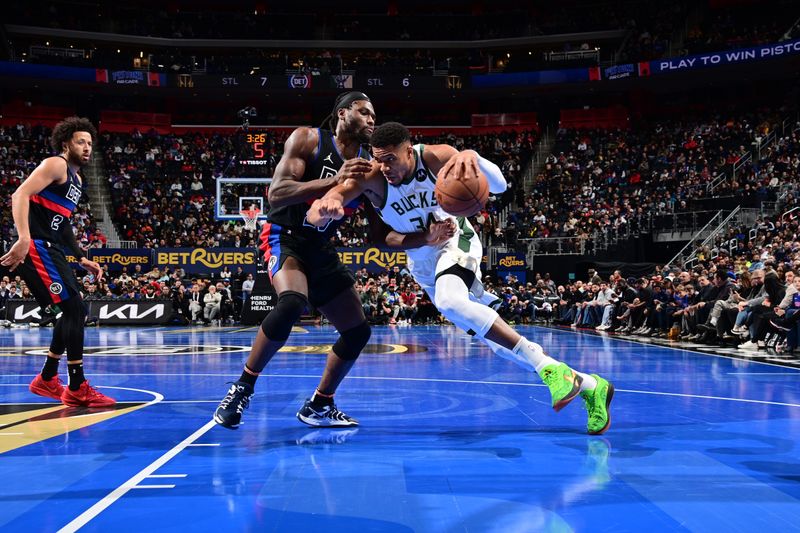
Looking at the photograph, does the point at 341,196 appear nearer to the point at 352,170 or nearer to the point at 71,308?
the point at 352,170

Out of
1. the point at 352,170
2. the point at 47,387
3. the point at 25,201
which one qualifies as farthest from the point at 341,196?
the point at 47,387

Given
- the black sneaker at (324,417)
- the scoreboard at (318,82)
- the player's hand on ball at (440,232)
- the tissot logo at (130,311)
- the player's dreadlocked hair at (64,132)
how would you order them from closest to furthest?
the player's hand on ball at (440,232) < the black sneaker at (324,417) < the player's dreadlocked hair at (64,132) < the tissot logo at (130,311) < the scoreboard at (318,82)

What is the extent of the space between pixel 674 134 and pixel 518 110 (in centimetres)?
879

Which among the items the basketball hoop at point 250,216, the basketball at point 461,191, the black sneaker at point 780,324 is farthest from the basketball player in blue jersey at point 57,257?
the basketball hoop at point 250,216

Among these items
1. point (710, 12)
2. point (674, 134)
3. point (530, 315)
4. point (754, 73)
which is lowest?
point (530, 315)

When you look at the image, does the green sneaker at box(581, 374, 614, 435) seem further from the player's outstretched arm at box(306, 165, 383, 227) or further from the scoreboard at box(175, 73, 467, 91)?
the scoreboard at box(175, 73, 467, 91)

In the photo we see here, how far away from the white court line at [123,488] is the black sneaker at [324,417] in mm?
686

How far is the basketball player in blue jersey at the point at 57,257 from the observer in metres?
5.22

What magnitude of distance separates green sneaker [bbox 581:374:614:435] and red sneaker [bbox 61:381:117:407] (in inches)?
136

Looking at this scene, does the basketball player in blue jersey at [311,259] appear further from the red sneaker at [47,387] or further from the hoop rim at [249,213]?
the hoop rim at [249,213]

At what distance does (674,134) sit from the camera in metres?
33.7

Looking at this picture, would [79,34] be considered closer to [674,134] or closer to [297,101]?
[297,101]

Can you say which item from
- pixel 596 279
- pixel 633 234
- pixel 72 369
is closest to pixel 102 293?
pixel 596 279

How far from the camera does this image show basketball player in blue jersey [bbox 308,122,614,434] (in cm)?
418
